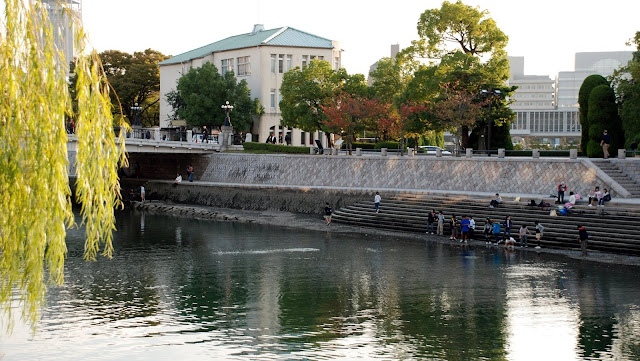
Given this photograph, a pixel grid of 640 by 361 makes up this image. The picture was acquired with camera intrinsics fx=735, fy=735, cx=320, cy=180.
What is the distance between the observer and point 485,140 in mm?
55969

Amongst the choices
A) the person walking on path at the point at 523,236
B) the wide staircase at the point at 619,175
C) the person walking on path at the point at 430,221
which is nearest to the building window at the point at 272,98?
the person walking on path at the point at 430,221

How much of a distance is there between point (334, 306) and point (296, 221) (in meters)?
23.9

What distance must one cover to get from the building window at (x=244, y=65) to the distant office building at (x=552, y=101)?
191ft

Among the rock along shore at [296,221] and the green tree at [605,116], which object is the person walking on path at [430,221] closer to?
the rock along shore at [296,221]

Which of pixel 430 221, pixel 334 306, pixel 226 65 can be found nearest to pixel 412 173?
pixel 430 221

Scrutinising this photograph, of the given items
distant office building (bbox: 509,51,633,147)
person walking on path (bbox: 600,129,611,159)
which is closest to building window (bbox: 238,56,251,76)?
person walking on path (bbox: 600,129,611,159)

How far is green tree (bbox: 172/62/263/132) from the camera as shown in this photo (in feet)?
245

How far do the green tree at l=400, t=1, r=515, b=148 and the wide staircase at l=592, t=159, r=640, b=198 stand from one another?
1092cm

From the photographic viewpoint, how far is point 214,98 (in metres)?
75.1

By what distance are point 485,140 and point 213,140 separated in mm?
25707

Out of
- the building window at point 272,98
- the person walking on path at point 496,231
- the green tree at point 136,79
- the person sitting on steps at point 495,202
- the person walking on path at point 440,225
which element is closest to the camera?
the person walking on path at point 496,231

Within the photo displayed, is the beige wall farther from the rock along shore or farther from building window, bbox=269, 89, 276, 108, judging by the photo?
the rock along shore

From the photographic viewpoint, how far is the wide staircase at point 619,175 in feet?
133

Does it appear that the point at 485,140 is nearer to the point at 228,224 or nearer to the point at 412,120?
the point at 412,120
